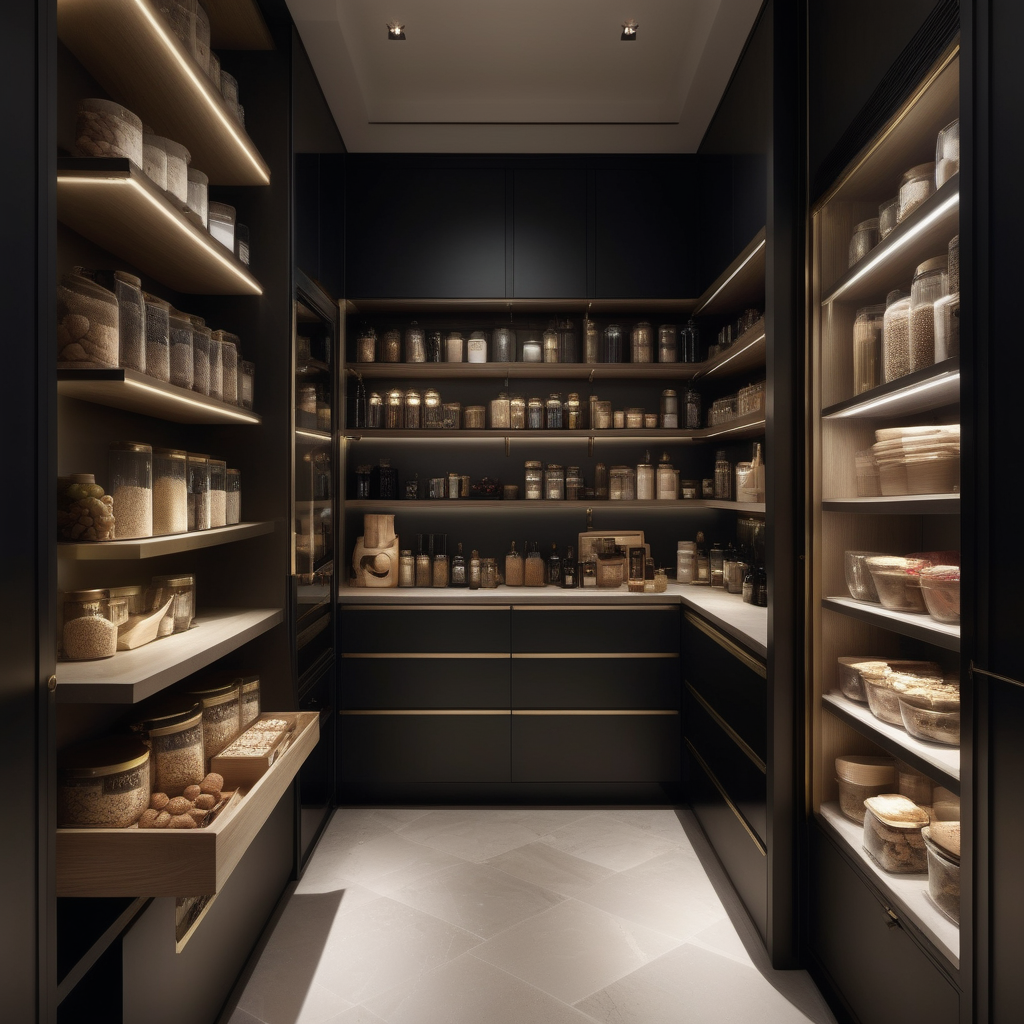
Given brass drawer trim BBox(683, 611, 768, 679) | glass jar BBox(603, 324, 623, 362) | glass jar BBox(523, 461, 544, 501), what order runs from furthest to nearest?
1. glass jar BBox(523, 461, 544, 501)
2. glass jar BBox(603, 324, 623, 362)
3. brass drawer trim BBox(683, 611, 768, 679)

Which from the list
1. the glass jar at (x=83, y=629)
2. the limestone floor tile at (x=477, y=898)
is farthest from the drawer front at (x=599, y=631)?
the glass jar at (x=83, y=629)

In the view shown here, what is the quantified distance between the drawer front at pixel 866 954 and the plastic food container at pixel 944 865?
0.11 m

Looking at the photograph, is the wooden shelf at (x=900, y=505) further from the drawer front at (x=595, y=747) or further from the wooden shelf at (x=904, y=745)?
the drawer front at (x=595, y=747)

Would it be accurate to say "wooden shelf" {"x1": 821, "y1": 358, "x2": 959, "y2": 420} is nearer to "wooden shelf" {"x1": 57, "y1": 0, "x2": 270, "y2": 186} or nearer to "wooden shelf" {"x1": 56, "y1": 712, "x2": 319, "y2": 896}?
"wooden shelf" {"x1": 56, "y1": 712, "x2": 319, "y2": 896}

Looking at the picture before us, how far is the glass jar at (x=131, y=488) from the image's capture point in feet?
5.10

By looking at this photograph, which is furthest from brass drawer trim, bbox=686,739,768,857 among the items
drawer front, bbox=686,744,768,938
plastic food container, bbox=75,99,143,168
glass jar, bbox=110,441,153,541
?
plastic food container, bbox=75,99,143,168

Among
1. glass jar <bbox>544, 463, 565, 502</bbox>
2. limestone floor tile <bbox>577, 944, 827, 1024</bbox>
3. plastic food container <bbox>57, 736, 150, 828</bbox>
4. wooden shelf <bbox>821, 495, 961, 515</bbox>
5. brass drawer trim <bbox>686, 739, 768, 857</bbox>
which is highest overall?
glass jar <bbox>544, 463, 565, 502</bbox>

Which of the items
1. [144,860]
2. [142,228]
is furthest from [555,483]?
[144,860]

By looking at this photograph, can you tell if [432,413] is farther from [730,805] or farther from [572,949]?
[572,949]

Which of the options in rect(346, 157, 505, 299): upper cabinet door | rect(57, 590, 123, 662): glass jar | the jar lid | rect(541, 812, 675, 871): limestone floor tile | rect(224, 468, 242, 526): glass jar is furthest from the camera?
rect(346, 157, 505, 299): upper cabinet door

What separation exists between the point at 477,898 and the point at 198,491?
167 centimetres

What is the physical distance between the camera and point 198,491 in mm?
1887

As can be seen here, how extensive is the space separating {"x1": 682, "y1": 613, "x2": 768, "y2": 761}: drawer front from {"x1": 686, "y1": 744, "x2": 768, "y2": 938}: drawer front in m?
0.31

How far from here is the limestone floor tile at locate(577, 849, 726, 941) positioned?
228cm
